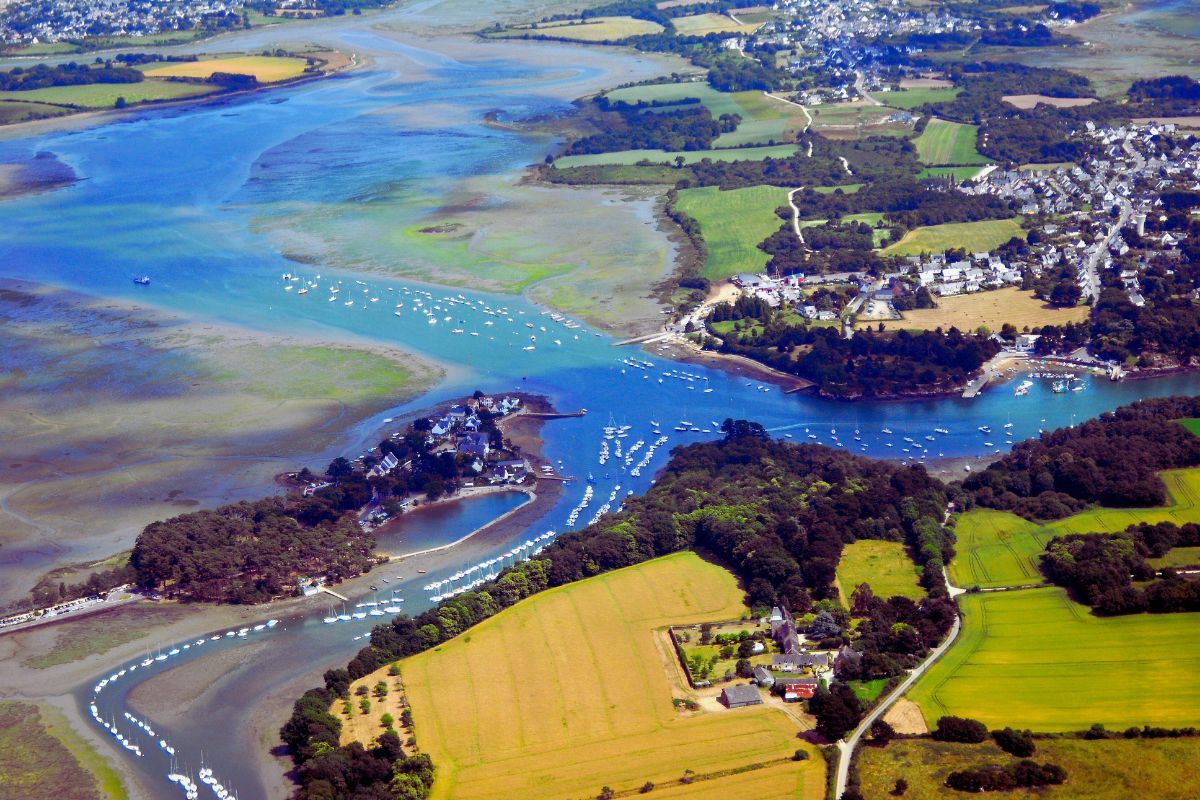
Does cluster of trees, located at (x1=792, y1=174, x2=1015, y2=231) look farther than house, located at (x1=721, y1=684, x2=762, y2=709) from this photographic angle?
Yes

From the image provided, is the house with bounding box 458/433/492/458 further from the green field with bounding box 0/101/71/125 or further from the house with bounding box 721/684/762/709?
the green field with bounding box 0/101/71/125

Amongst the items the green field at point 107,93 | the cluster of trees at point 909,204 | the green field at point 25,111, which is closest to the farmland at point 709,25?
the green field at point 107,93

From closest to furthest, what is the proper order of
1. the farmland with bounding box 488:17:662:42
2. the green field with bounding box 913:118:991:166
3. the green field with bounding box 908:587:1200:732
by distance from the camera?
1. the green field with bounding box 908:587:1200:732
2. the green field with bounding box 913:118:991:166
3. the farmland with bounding box 488:17:662:42

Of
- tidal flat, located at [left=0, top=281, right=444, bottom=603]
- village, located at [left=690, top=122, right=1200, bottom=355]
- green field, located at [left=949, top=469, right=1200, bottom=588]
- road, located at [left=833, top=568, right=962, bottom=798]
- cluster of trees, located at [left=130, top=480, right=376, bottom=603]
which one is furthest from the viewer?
village, located at [left=690, top=122, right=1200, bottom=355]

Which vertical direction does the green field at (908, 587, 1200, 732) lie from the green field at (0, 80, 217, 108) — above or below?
below

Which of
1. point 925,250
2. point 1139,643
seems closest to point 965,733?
point 1139,643

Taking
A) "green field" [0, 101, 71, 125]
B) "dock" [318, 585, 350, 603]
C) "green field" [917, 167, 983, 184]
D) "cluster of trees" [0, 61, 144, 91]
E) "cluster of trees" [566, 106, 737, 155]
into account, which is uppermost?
"cluster of trees" [0, 61, 144, 91]

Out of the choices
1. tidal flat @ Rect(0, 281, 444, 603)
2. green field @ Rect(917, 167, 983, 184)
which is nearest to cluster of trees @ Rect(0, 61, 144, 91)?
tidal flat @ Rect(0, 281, 444, 603)
